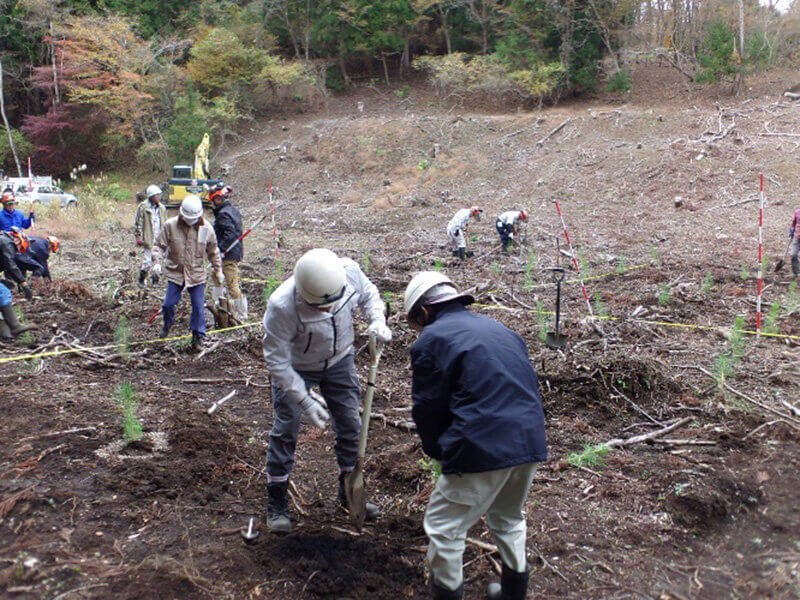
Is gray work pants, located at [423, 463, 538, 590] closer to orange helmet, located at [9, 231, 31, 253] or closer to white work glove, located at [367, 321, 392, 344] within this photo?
white work glove, located at [367, 321, 392, 344]

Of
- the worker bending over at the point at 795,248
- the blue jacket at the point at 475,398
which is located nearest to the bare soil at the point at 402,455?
the worker bending over at the point at 795,248

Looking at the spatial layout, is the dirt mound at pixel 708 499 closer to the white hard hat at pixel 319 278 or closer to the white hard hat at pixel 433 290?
the white hard hat at pixel 433 290

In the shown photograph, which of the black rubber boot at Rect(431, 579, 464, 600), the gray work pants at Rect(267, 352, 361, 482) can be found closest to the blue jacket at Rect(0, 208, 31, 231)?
the gray work pants at Rect(267, 352, 361, 482)

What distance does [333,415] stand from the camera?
153 inches

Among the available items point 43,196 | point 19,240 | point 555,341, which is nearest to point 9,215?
point 19,240

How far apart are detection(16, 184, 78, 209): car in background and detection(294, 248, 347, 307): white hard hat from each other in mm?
20642

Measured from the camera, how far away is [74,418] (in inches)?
195

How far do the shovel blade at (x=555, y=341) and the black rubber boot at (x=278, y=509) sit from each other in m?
3.46

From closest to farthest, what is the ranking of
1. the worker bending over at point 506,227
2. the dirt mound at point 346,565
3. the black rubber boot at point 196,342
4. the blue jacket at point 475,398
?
the blue jacket at point 475,398 < the dirt mound at point 346,565 < the black rubber boot at point 196,342 < the worker bending over at point 506,227

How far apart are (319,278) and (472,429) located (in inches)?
43.6

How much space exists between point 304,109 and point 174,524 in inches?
1231

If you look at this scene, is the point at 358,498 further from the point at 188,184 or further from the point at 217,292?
the point at 188,184

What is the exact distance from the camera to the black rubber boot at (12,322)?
7.00 m

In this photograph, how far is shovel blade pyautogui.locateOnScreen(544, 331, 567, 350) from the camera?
20.6 ft
